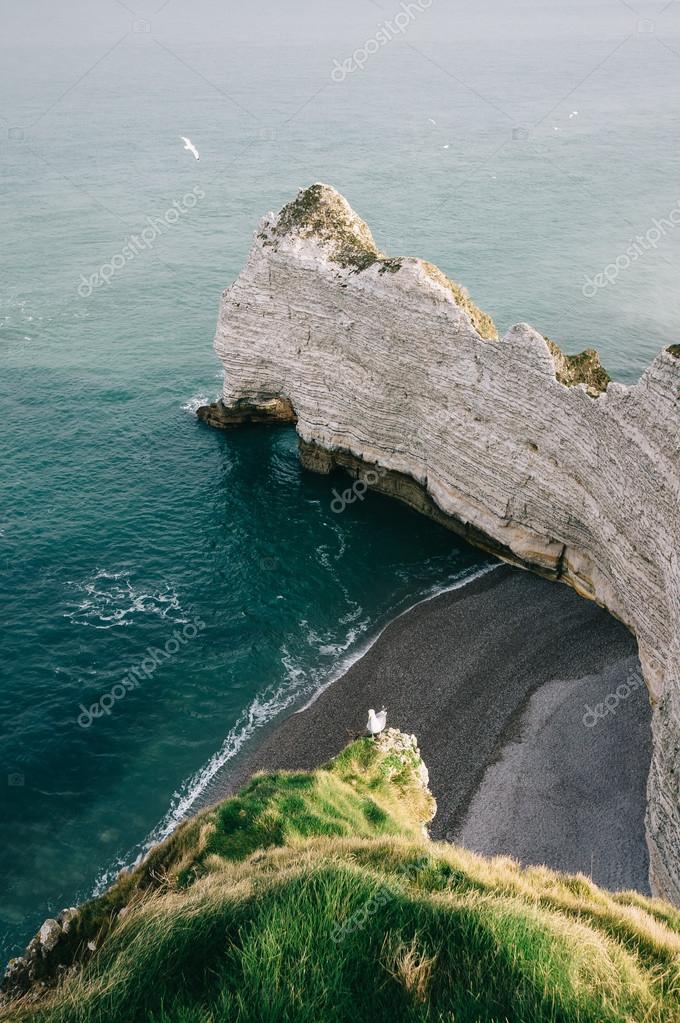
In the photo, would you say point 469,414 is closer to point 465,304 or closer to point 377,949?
point 465,304

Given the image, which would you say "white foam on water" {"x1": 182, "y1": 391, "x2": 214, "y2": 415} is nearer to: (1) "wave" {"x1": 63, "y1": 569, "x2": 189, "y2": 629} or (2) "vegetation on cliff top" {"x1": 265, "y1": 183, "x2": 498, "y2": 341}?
(2) "vegetation on cliff top" {"x1": 265, "y1": 183, "x2": 498, "y2": 341}

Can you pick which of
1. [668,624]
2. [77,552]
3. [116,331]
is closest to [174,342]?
[116,331]

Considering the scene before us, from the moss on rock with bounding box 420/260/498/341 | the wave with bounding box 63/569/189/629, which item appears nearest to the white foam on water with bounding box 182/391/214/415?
the wave with bounding box 63/569/189/629

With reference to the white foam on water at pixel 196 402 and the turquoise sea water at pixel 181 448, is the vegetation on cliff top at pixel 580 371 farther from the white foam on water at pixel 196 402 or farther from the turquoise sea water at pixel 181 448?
the white foam on water at pixel 196 402

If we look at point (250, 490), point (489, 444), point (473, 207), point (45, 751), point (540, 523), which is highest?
point (473, 207)

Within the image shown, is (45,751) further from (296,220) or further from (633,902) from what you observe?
(296,220)

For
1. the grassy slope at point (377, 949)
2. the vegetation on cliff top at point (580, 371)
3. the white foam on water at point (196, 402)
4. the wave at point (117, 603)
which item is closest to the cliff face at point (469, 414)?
the vegetation on cliff top at point (580, 371)

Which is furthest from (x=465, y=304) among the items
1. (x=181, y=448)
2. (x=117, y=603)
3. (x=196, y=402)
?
(x=117, y=603)

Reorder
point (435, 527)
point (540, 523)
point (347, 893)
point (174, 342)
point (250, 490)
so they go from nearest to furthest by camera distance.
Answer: point (347, 893) < point (540, 523) < point (435, 527) < point (250, 490) < point (174, 342)
